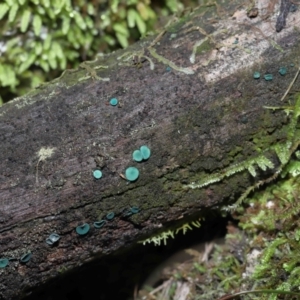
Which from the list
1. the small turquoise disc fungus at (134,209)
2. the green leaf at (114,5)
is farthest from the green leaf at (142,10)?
the small turquoise disc fungus at (134,209)

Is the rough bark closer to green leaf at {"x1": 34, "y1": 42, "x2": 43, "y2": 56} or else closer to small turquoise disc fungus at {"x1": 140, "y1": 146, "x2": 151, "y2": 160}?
small turquoise disc fungus at {"x1": 140, "y1": 146, "x2": 151, "y2": 160}

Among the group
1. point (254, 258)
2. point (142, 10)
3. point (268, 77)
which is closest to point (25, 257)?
point (254, 258)

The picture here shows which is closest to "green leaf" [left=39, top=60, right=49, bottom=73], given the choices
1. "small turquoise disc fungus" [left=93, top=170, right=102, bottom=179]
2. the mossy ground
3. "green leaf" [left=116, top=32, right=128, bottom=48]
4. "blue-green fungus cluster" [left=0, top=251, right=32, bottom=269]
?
"green leaf" [left=116, top=32, right=128, bottom=48]

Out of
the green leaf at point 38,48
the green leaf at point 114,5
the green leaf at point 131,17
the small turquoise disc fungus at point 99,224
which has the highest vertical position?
the green leaf at point 114,5

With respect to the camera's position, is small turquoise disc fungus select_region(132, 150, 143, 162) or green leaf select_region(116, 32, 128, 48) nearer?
small turquoise disc fungus select_region(132, 150, 143, 162)

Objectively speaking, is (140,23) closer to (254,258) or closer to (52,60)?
(52,60)

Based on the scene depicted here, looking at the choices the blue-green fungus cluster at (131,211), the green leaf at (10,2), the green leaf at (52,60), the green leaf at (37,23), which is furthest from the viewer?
the green leaf at (52,60)

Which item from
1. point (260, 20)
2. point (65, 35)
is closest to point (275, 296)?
point (260, 20)

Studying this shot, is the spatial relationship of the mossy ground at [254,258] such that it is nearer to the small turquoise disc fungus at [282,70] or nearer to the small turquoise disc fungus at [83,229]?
the small turquoise disc fungus at [282,70]
